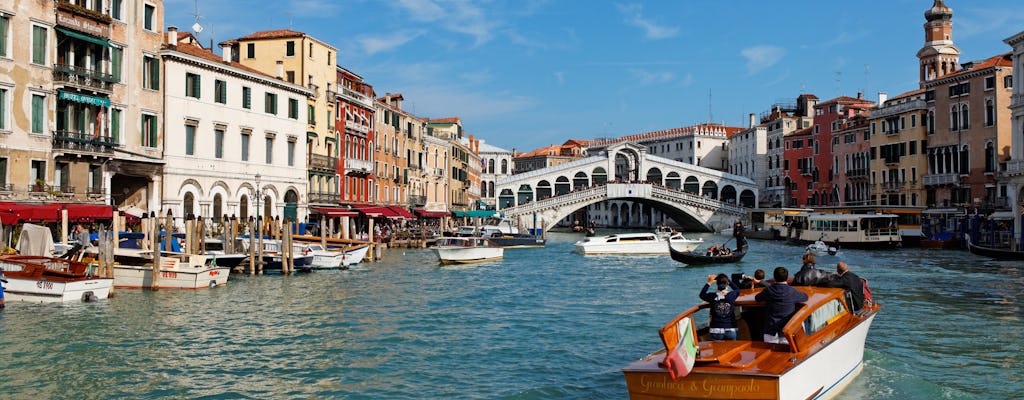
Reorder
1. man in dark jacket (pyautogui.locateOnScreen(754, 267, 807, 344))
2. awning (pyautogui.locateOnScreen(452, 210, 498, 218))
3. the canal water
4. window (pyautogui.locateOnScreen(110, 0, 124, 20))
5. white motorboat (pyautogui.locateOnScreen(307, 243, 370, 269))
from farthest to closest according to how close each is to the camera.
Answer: awning (pyautogui.locateOnScreen(452, 210, 498, 218)) < white motorboat (pyautogui.locateOnScreen(307, 243, 370, 269)) < window (pyautogui.locateOnScreen(110, 0, 124, 20)) < the canal water < man in dark jacket (pyautogui.locateOnScreen(754, 267, 807, 344))

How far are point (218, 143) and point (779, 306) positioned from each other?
23.9 metres

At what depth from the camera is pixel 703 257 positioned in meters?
Answer: 28.0

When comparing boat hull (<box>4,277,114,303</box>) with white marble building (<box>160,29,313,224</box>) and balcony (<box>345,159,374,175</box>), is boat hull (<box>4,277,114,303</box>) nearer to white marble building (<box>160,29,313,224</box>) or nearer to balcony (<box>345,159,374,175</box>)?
white marble building (<box>160,29,313,224</box>)

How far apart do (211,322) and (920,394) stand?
10.7 meters

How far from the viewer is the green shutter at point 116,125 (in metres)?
24.5

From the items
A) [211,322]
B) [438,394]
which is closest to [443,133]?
[211,322]

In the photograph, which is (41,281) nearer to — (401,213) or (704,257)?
(704,257)

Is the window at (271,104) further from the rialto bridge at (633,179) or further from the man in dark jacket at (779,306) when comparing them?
the rialto bridge at (633,179)

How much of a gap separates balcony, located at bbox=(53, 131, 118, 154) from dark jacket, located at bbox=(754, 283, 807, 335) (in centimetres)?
1992

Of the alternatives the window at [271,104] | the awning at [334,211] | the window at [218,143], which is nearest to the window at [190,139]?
the window at [218,143]

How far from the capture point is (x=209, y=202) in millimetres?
28344

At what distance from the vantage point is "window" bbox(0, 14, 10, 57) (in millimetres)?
21188

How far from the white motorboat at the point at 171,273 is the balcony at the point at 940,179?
35.9 metres

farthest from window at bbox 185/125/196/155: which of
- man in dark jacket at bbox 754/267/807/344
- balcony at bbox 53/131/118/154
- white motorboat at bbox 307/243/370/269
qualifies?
man in dark jacket at bbox 754/267/807/344
